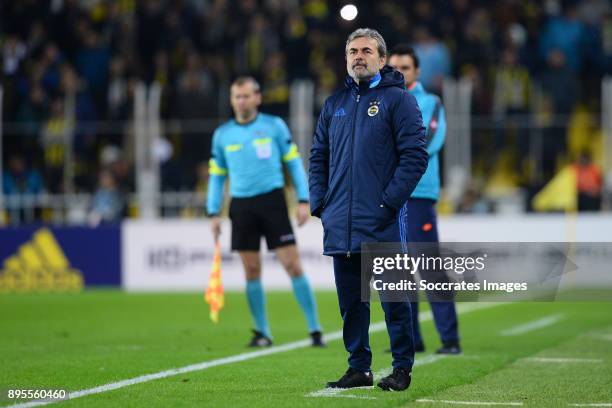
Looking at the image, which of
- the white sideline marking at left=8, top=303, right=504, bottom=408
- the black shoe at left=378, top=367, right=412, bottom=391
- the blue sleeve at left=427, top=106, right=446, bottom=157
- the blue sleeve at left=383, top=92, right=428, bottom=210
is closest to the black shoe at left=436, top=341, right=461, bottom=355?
the white sideline marking at left=8, top=303, right=504, bottom=408

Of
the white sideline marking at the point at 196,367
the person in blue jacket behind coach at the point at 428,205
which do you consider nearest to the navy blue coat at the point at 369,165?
the white sideline marking at the point at 196,367

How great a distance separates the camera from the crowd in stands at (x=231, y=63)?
789 inches

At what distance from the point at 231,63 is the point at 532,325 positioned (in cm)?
1043

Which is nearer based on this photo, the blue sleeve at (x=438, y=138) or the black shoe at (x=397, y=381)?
the black shoe at (x=397, y=381)

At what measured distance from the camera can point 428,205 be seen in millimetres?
10602

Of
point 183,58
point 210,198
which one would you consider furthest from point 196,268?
point 210,198

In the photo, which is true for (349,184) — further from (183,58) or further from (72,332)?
(183,58)

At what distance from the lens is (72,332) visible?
1302 cm

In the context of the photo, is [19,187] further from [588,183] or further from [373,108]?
[373,108]

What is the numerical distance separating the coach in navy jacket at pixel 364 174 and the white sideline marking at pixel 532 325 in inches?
195

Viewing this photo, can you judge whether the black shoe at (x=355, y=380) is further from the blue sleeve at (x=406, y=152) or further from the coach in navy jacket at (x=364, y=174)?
the blue sleeve at (x=406, y=152)

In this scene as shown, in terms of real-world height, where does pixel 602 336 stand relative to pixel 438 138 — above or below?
below

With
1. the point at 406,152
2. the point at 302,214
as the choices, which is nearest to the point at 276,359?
the point at 302,214

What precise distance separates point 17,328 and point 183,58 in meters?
10.3
